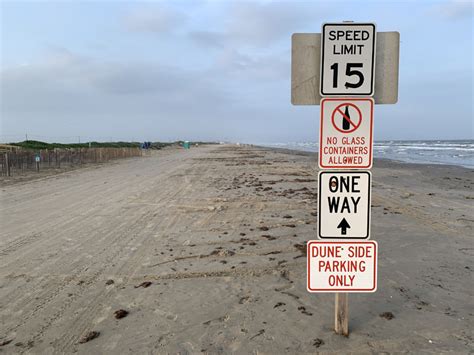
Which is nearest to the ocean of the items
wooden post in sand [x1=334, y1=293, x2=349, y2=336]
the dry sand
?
the dry sand

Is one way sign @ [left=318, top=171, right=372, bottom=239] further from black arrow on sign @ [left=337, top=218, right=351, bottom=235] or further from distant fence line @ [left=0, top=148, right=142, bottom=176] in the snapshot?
distant fence line @ [left=0, top=148, right=142, bottom=176]

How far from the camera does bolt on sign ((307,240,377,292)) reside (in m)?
2.40

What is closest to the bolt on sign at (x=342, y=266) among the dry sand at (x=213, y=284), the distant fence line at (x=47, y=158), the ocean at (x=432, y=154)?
the dry sand at (x=213, y=284)

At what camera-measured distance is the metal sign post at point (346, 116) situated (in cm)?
222

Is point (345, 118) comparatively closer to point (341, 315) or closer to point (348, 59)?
point (348, 59)

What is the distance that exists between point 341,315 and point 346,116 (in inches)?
62.3

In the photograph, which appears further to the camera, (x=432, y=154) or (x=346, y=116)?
(x=432, y=154)

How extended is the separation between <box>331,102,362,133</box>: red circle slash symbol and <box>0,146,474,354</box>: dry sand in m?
1.67

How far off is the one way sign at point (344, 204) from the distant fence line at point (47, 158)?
686 inches

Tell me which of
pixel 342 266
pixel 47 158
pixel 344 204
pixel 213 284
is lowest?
pixel 213 284

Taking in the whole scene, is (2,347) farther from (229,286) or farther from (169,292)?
(229,286)

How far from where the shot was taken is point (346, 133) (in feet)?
7.48

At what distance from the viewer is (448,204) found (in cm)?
834

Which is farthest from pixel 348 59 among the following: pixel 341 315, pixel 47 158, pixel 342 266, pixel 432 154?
pixel 432 154
